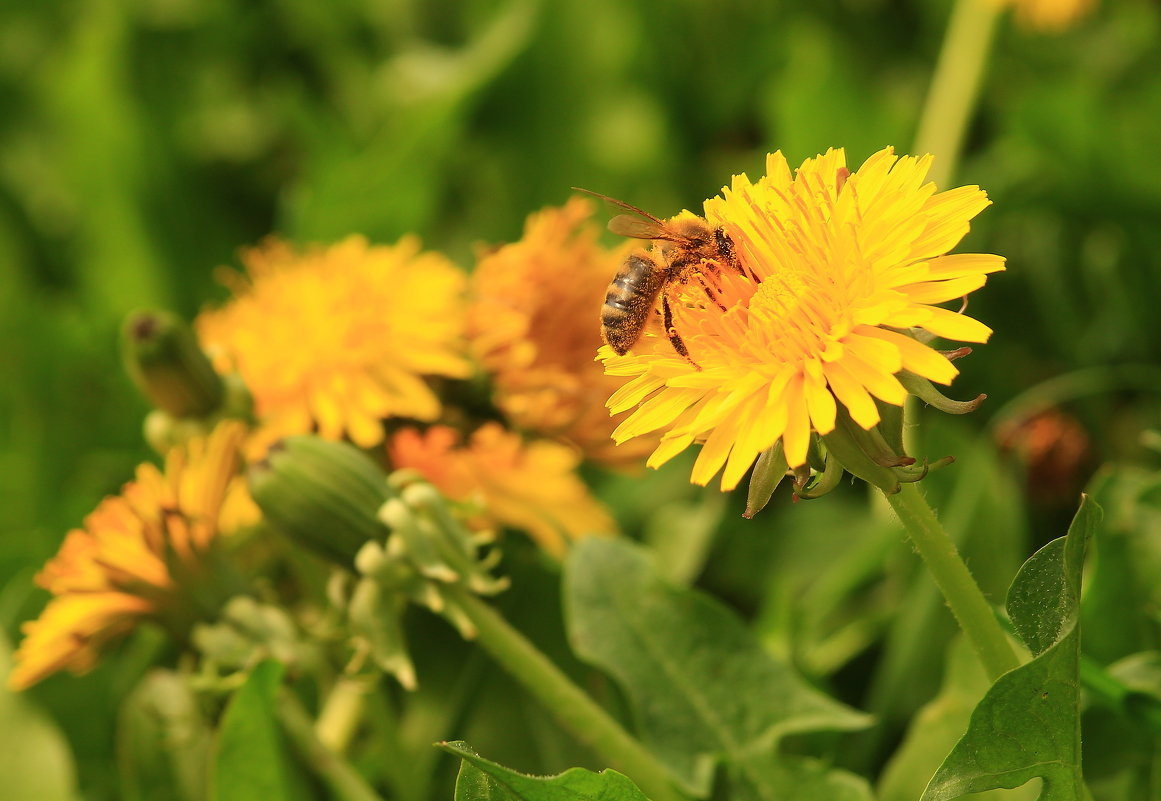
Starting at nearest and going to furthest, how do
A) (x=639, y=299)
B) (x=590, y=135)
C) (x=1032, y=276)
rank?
(x=639, y=299)
(x=1032, y=276)
(x=590, y=135)

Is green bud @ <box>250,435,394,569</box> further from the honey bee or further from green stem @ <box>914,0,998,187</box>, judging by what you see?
green stem @ <box>914,0,998,187</box>

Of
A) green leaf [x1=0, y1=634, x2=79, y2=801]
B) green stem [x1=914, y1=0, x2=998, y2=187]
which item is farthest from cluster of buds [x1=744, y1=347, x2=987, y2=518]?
green stem [x1=914, y1=0, x2=998, y2=187]

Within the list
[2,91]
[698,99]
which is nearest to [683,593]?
[698,99]

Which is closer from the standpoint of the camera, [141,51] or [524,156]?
[524,156]

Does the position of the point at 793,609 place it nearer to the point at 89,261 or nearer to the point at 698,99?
the point at 698,99

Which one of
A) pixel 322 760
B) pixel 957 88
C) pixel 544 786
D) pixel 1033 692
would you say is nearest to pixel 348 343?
pixel 322 760

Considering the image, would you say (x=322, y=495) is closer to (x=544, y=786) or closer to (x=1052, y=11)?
(x=544, y=786)
